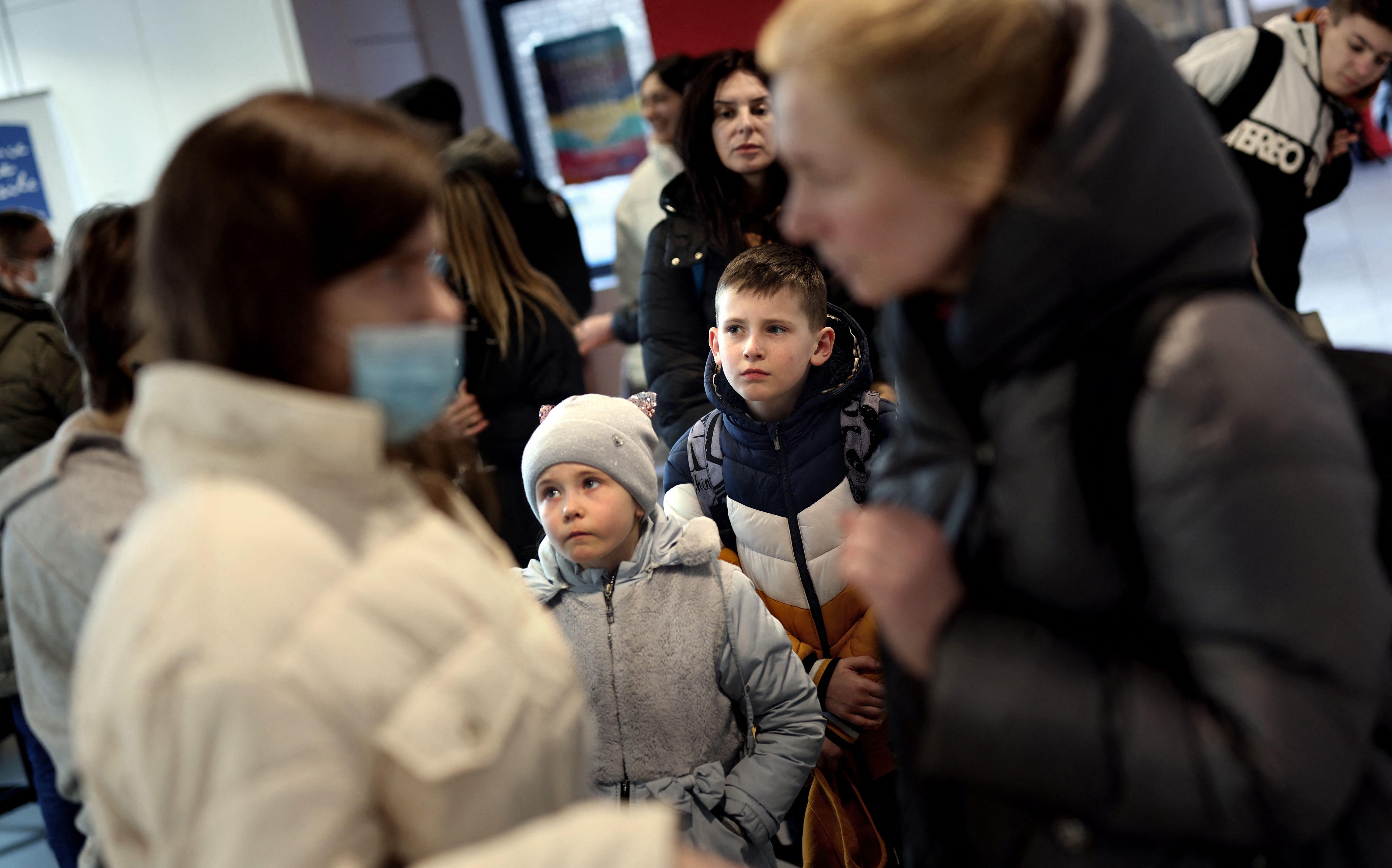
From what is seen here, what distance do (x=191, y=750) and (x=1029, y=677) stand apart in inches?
24.8

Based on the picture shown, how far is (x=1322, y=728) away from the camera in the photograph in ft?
2.75

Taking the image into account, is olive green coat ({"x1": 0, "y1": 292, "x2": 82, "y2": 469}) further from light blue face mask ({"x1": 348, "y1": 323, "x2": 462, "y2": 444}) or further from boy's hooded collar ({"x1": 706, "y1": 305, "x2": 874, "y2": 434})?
light blue face mask ({"x1": 348, "y1": 323, "x2": 462, "y2": 444})

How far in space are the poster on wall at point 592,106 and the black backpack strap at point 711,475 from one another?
4.49 m

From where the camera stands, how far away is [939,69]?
85cm

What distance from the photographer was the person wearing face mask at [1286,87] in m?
2.98

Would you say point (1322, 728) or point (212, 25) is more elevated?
point (212, 25)

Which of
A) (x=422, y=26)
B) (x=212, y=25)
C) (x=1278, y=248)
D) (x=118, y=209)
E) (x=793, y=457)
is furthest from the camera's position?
(x=422, y=26)

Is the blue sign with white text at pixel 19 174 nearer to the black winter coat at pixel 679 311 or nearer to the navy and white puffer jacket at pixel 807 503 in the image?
the black winter coat at pixel 679 311

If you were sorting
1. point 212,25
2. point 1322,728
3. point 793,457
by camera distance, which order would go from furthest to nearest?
point 212,25 < point 793,457 < point 1322,728

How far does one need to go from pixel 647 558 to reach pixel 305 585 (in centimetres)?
123

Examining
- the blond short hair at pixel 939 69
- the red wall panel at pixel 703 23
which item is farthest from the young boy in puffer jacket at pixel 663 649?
the red wall panel at pixel 703 23

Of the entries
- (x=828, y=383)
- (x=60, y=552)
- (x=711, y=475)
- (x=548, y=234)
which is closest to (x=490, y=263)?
(x=548, y=234)

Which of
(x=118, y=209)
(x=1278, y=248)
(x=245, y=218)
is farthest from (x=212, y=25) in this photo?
(x=245, y=218)

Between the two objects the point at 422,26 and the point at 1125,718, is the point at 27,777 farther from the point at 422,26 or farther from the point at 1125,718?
the point at 422,26
